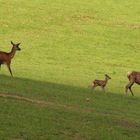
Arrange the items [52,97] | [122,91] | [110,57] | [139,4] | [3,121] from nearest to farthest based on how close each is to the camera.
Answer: [3,121]
[52,97]
[122,91]
[110,57]
[139,4]

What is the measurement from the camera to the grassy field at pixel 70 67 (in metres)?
15.5

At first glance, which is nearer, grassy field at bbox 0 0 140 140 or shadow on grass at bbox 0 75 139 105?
grassy field at bbox 0 0 140 140

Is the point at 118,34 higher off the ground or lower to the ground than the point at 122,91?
higher

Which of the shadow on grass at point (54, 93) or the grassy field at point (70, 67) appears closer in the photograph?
the grassy field at point (70, 67)

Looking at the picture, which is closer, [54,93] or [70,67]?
[54,93]

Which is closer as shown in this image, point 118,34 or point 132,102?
point 132,102

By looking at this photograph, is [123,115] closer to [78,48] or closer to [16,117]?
[16,117]

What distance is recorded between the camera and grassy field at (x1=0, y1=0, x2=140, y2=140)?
1552 cm

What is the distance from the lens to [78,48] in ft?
134

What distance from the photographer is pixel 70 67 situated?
34406 mm

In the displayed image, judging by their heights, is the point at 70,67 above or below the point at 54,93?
above

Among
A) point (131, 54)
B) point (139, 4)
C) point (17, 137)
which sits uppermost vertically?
point (139, 4)

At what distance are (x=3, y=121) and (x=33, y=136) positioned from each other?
1.17 m

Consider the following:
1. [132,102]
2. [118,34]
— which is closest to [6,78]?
[132,102]
